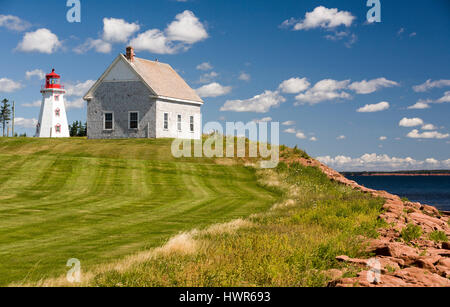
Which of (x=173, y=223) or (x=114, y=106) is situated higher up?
(x=114, y=106)

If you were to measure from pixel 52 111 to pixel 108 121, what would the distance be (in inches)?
941

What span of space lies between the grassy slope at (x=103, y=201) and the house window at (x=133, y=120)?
3203 mm

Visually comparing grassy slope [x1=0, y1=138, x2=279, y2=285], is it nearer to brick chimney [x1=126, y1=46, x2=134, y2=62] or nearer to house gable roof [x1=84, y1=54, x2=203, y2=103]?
house gable roof [x1=84, y1=54, x2=203, y2=103]

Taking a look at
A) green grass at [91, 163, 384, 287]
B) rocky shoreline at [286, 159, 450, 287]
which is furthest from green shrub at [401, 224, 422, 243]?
green grass at [91, 163, 384, 287]

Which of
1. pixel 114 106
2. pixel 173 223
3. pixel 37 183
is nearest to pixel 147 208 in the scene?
pixel 173 223

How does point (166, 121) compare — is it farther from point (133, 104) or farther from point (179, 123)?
point (133, 104)

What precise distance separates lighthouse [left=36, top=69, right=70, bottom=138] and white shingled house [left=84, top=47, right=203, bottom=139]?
2222 centimetres

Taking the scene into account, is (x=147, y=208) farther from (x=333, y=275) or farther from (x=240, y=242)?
(x=333, y=275)

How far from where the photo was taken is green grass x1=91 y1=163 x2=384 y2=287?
7.02 m

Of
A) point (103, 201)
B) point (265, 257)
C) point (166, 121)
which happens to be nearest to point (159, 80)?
point (166, 121)

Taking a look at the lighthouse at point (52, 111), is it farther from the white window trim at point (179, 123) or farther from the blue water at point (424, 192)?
the blue water at point (424, 192)

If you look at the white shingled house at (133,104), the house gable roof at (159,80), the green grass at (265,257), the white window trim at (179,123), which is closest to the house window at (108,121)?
the white shingled house at (133,104)
